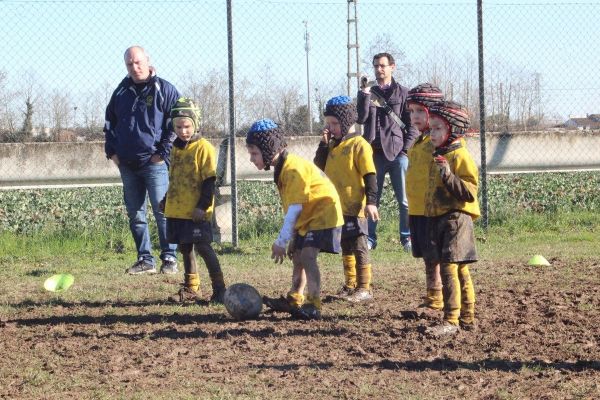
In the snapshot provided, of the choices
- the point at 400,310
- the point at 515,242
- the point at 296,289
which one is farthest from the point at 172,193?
the point at 515,242

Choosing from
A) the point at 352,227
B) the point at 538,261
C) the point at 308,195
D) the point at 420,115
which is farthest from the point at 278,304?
the point at 538,261

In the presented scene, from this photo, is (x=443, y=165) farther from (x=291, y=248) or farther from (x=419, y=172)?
(x=291, y=248)

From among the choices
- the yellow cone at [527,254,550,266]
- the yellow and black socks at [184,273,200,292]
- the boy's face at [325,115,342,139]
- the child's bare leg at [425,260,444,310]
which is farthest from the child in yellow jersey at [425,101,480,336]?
the yellow cone at [527,254,550,266]

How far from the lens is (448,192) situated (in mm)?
6418

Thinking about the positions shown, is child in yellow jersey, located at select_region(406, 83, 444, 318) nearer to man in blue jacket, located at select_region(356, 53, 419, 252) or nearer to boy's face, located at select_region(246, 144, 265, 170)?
boy's face, located at select_region(246, 144, 265, 170)

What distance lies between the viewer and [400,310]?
24.3 ft

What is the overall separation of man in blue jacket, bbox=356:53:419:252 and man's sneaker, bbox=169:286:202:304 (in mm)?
2938

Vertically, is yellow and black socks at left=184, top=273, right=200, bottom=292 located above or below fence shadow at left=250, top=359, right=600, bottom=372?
above

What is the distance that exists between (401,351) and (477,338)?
63 centimetres

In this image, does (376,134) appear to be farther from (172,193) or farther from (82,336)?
(82,336)

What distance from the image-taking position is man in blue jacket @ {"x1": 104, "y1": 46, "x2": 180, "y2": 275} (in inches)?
375

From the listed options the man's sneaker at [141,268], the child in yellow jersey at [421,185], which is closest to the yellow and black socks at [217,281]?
the child in yellow jersey at [421,185]

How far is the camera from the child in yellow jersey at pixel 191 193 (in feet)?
25.7

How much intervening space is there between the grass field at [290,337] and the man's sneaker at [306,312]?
0.33 feet
